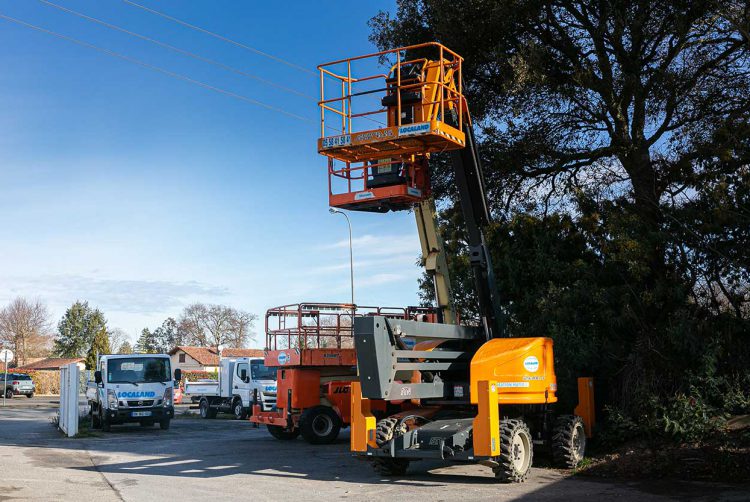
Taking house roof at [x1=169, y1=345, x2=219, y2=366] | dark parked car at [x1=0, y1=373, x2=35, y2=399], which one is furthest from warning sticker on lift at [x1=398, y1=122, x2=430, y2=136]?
house roof at [x1=169, y1=345, x2=219, y2=366]

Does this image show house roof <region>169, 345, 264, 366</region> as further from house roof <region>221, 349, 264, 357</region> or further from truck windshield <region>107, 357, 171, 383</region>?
truck windshield <region>107, 357, 171, 383</region>

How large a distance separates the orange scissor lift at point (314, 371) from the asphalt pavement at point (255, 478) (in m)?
0.57

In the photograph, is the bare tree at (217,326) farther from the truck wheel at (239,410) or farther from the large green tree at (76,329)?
the truck wheel at (239,410)

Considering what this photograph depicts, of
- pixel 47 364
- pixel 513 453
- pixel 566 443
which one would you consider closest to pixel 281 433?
pixel 566 443

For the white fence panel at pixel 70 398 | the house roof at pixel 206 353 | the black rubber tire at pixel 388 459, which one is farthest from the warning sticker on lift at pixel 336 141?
the house roof at pixel 206 353

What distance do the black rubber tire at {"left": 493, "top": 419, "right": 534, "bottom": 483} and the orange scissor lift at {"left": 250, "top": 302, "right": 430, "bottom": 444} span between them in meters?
6.32

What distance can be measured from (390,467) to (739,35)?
1093 centimetres

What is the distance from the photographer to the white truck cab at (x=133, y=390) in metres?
23.5

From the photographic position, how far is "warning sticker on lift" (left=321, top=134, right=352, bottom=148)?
1171cm

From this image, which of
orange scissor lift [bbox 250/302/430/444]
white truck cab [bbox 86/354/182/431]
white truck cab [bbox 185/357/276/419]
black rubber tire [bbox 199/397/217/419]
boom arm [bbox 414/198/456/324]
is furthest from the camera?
black rubber tire [bbox 199/397/217/419]

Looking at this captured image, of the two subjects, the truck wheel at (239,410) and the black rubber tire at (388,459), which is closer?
the black rubber tire at (388,459)

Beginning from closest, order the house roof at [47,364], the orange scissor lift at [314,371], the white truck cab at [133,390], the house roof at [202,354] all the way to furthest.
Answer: the orange scissor lift at [314,371] → the white truck cab at [133,390] → the house roof at [47,364] → the house roof at [202,354]

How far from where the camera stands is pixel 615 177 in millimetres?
16328

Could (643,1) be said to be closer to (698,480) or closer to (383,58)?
(383,58)
